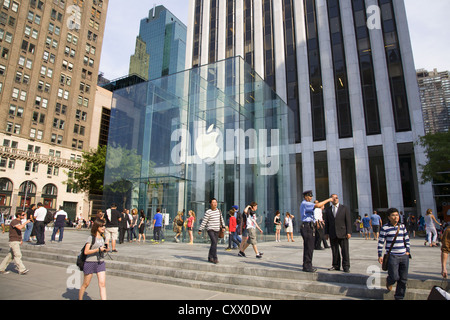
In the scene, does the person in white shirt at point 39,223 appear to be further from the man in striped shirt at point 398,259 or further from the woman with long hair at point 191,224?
the man in striped shirt at point 398,259

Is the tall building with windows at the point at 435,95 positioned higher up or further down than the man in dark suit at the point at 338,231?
higher up

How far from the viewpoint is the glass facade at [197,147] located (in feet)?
52.6

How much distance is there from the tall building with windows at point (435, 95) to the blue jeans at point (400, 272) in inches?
3131

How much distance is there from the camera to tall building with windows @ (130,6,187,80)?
14250 cm

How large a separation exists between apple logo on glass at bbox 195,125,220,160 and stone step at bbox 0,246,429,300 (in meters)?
8.04

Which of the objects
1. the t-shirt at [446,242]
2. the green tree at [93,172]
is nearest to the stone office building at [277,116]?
the t-shirt at [446,242]

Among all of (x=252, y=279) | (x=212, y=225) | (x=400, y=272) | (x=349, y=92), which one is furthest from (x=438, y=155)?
(x=252, y=279)

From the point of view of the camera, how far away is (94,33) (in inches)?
2377

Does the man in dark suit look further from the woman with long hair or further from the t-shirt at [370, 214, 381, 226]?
the t-shirt at [370, 214, 381, 226]

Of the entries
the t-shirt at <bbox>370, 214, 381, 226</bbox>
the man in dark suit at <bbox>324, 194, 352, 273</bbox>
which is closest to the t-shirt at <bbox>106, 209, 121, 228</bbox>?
the man in dark suit at <bbox>324, 194, 352, 273</bbox>

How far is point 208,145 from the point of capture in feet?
54.5

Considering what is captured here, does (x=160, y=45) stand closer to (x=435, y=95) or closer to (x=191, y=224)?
(x=435, y=95)

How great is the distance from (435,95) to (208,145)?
82.1 meters
